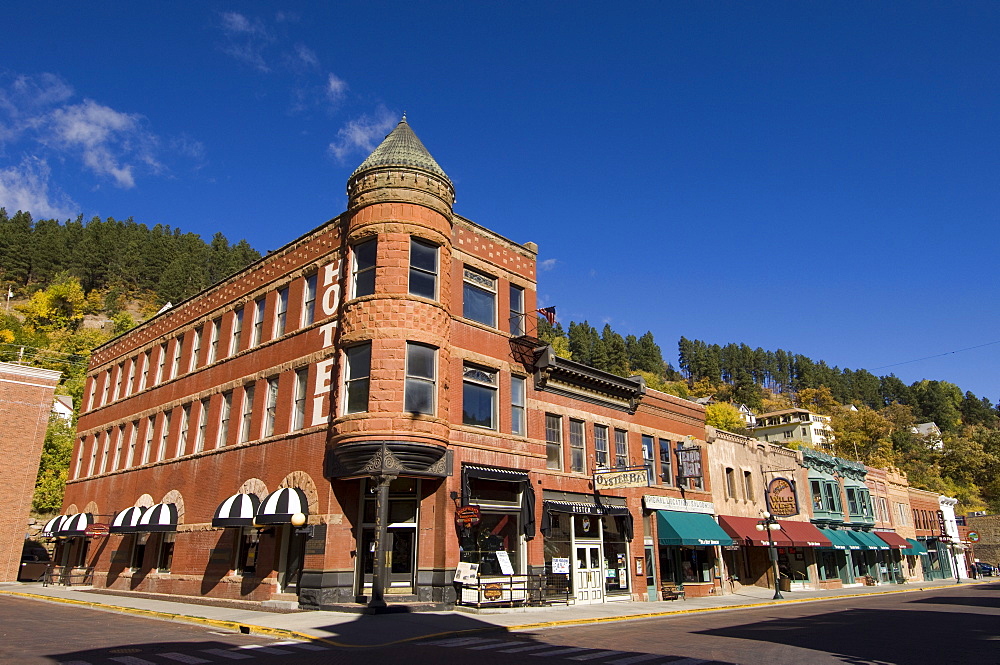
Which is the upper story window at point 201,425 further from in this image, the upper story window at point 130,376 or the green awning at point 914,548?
the green awning at point 914,548

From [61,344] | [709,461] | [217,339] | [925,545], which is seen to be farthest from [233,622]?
[61,344]

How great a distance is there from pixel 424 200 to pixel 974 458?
117 metres

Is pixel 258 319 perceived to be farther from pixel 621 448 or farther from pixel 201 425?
pixel 621 448

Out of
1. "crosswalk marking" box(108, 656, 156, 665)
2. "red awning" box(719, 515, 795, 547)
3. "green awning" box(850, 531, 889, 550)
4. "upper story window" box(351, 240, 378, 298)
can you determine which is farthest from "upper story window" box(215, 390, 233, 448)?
"green awning" box(850, 531, 889, 550)

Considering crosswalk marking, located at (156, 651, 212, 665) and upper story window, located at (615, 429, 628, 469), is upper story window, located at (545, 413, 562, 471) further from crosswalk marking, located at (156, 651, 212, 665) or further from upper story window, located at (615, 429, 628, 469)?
crosswalk marking, located at (156, 651, 212, 665)

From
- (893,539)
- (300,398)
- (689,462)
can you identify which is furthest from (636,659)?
(893,539)

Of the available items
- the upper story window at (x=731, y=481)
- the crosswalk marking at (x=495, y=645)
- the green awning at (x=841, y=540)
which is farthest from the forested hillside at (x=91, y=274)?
the crosswalk marking at (x=495, y=645)

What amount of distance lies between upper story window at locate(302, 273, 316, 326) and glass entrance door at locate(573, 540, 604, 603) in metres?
13.4

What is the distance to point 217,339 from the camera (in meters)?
30.2

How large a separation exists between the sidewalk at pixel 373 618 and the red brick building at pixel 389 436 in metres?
1.47

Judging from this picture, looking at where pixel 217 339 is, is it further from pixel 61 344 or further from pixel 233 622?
pixel 61 344

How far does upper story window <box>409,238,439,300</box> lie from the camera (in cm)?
2228

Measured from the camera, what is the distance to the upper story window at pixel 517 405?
80.8 ft

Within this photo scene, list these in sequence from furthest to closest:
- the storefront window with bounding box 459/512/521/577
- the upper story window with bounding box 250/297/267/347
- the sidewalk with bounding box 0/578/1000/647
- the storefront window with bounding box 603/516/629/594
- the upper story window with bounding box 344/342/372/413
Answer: the upper story window with bounding box 250/297/267/347 → the storefront window with bounding box 603/516/629/594 → the storefront window with bounding box 459/512/521/577 → the upper story window with bounding box 344/342/372/413 → the sidewalk with bounding box 0/578/1000/647
